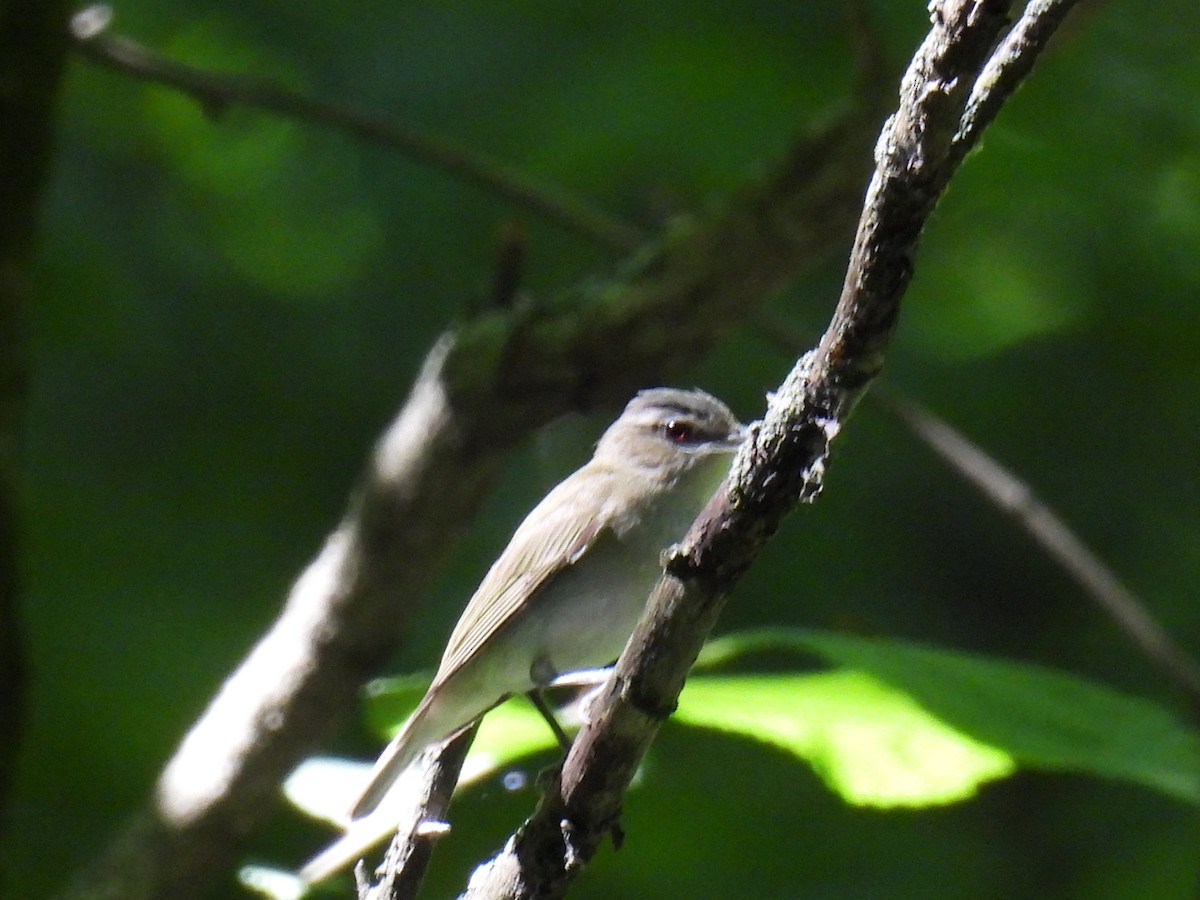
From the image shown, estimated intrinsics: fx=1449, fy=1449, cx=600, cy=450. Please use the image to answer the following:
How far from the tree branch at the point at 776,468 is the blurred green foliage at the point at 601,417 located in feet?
9.54

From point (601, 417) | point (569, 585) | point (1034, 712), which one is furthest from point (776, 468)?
point (601, 417)

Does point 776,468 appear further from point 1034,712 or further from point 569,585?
point 569,585

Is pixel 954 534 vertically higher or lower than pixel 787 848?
higher

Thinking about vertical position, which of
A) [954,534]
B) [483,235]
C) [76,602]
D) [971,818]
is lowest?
[971,818]

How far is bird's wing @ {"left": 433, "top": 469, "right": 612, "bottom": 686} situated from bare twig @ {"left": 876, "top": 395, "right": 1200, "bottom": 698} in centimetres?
117

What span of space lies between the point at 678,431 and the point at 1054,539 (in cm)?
110

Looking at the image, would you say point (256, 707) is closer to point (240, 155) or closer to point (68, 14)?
point (68, 14)

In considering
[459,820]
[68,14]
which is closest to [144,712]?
[459,820]

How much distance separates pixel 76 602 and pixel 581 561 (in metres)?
2.56

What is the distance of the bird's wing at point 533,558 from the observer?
145 inches

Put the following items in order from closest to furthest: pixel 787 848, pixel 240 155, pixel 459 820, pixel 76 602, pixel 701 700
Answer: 1. pixel 701 700
2. pixel 459 820
3. pixel 787 848
4. pixel 76 602
5. pixel 240 155

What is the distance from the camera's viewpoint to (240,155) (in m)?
6.51

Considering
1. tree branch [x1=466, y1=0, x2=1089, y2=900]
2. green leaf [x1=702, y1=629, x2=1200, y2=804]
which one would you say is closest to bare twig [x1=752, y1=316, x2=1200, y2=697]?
green leaf [x1=702, y1=629, x2=1200, y2=804]

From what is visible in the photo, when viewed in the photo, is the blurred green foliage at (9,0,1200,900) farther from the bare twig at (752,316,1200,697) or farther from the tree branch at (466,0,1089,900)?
the tree branch at (466,0,1089,900)
